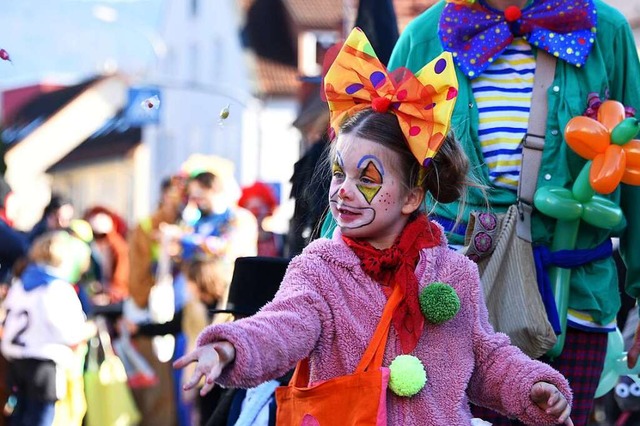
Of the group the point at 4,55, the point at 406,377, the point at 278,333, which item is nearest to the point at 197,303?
the point at 4,55

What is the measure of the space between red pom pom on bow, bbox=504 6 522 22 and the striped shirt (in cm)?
8

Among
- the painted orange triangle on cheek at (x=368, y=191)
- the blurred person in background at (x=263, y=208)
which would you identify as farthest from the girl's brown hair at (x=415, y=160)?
the blurred person in background at (x=263, y=208)

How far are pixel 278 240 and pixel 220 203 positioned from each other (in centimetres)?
54

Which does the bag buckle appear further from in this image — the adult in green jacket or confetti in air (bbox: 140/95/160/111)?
confetti in air (bbox: 140/95/160/111)

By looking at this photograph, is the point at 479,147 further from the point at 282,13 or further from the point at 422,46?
the point at 282,13

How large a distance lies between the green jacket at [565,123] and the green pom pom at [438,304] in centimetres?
82

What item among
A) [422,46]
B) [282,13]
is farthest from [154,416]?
[282,13]

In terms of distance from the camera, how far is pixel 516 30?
4.77 m

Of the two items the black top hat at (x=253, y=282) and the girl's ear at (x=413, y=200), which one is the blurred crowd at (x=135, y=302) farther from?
the girl's ear at (x=413, y=200)

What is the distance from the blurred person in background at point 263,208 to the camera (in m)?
10.6

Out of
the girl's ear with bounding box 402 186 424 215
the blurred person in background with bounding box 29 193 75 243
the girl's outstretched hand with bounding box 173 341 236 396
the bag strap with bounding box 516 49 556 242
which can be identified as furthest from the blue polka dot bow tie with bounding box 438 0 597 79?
the blurred person in background with bounding box 29 193 75 243

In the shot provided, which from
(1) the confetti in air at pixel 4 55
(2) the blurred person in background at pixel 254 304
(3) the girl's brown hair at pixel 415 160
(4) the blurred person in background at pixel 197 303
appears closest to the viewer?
(3) the girl's brown hair at pixel 415 160

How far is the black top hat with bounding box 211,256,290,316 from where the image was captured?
5.82m

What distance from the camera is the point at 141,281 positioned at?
38.2 ft
